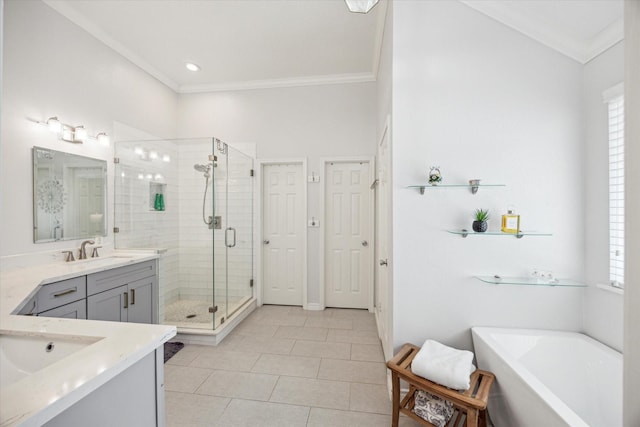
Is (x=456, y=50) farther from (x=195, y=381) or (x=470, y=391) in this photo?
(x=195, y=381)

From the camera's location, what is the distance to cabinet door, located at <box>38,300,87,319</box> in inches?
74.7

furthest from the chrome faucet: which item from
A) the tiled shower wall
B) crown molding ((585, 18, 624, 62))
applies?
crown molding ((585, 18, 624, 62))

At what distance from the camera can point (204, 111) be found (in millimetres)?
4070

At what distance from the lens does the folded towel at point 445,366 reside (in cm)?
156

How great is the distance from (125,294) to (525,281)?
312 centimetres

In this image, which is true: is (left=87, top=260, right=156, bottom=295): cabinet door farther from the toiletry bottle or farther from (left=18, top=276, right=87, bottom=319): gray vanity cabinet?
the toiletry bottle

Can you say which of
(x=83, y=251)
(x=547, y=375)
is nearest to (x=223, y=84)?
(x=83, y=251)

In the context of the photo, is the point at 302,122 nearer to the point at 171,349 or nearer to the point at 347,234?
the point at 347,234

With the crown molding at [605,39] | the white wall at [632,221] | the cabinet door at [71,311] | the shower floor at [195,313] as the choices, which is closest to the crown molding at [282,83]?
the crown molding at [605,39]

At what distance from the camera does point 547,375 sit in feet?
6.03

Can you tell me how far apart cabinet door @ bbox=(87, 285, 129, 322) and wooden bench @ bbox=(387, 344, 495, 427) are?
2.20 metres

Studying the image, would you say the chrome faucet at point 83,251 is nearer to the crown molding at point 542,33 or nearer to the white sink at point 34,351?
the white sink at point 34,351

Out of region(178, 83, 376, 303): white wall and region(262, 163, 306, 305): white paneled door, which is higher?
region(178, 83, 376, 303): white wall

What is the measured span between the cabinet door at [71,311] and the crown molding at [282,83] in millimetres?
3042
